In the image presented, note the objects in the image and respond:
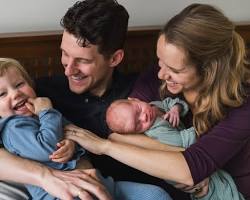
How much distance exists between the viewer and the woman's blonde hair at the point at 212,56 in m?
1.52

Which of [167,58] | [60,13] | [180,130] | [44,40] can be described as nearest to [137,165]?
[180,130]

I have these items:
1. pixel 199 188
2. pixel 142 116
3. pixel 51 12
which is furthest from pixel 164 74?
pixel 51 12

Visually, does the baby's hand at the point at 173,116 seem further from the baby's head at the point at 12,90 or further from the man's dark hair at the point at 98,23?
the baby's head at the point at 12,90

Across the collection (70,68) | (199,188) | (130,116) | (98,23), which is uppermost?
(98,23)

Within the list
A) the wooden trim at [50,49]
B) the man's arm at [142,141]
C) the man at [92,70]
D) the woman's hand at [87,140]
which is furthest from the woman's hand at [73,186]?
the wooden trim at [50,49]

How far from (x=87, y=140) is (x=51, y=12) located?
2.44 ft

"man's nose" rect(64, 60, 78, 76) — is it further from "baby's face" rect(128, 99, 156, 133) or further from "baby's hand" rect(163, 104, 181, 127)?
"baby's hand" rect(163, 104, 181, 127)

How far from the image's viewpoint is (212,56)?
1548 millimetres

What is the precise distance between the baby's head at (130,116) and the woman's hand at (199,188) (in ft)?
0.79

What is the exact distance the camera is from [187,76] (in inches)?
61.6

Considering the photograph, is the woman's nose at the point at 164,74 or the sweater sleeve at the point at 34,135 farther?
the woman's nose at the point at 164,74

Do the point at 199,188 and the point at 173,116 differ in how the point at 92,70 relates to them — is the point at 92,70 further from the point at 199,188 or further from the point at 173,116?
the point at 199,188

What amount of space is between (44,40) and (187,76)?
669 millimetres

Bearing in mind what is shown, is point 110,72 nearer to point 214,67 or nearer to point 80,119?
point 80,119
